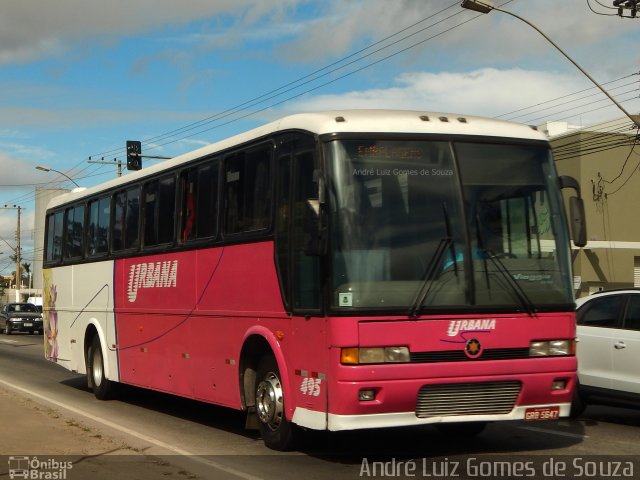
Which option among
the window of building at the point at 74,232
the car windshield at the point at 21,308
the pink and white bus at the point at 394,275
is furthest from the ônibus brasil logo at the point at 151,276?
the car windshield at the point at 21,308

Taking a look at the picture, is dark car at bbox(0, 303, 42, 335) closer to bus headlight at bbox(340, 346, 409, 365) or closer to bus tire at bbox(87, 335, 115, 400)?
bus tire at bbox(87, 335, 115, 400)

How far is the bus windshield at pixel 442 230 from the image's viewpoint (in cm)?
748

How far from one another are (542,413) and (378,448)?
1.82 metres

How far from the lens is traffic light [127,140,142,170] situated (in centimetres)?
3155

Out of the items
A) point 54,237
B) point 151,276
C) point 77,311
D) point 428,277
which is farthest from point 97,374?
point 428,277

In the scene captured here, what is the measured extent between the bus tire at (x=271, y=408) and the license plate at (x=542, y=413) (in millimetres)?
2313

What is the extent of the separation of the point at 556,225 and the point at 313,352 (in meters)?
2.72

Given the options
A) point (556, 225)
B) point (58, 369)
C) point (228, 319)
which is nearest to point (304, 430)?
point (228, 319)

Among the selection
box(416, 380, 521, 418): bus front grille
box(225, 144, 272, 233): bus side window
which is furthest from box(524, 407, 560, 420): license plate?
box(225, 144, 272, 233): bus side window

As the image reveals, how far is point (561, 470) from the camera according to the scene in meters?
7.59

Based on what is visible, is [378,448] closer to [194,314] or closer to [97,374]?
[194,314]

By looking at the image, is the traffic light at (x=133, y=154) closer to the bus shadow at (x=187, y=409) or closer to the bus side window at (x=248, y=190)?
the bus shadow at (x=187, y=409)

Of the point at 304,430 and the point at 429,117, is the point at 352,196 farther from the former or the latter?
the point at 304,430

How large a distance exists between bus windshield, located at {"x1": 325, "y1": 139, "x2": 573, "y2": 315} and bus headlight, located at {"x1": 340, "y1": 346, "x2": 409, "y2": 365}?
0.37 m
